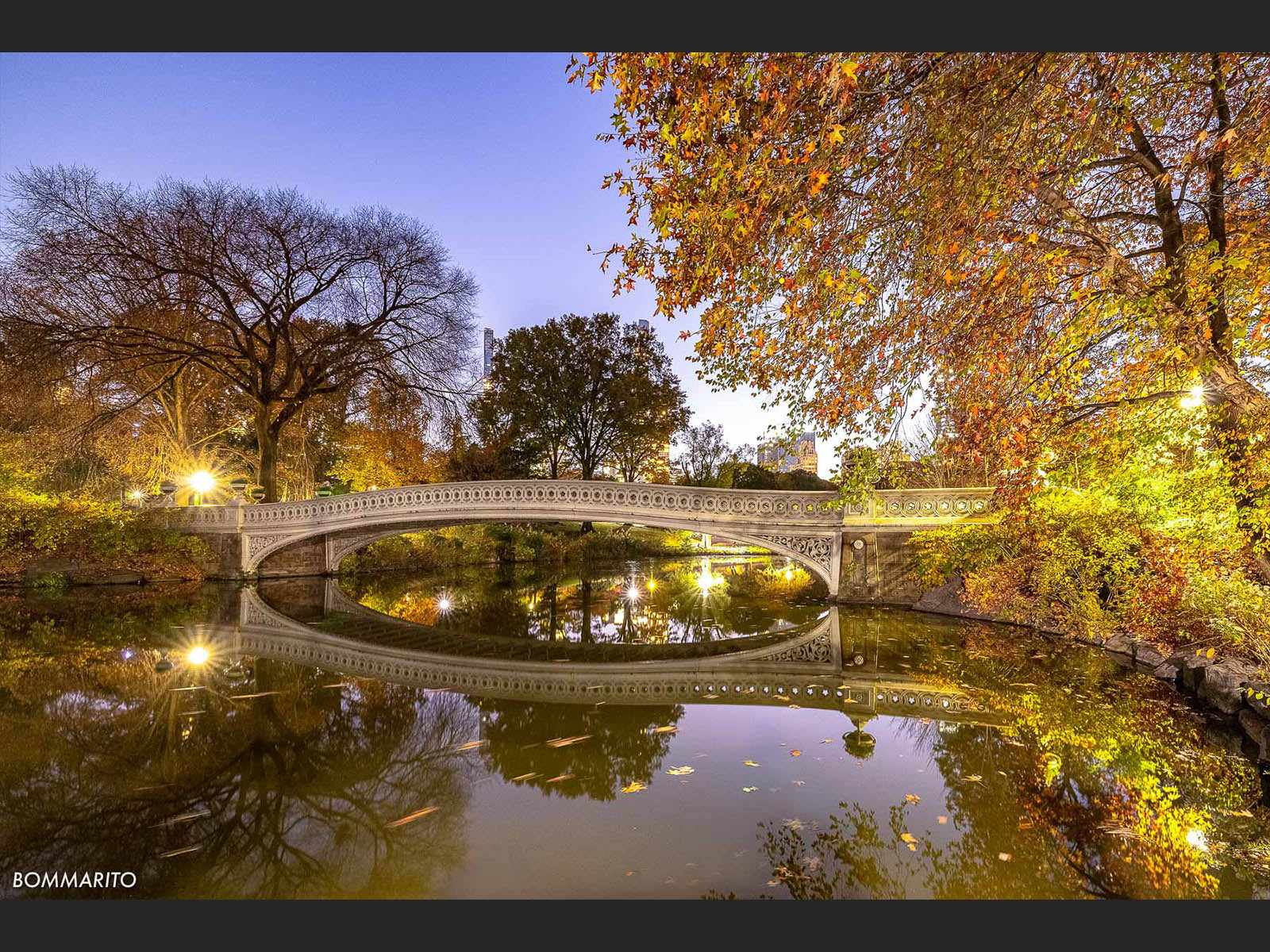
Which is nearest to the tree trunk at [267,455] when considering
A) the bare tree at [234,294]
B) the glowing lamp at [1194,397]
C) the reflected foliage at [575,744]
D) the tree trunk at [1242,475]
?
the bare tree at [234,294]

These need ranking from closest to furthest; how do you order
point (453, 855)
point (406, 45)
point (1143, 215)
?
point (453, 855) < point (406, 45) < point (1143, 215)

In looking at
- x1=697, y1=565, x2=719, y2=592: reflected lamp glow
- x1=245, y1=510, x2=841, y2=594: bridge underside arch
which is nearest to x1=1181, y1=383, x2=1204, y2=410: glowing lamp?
x1=245, y1=510, x2=841, y2=594: bridge underside arch

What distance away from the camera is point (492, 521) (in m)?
16.1

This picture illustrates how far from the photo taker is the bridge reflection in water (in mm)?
5457

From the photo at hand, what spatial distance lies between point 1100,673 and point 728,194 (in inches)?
264

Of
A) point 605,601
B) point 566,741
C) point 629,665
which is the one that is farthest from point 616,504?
point 566,741

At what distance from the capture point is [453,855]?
9.21 feet

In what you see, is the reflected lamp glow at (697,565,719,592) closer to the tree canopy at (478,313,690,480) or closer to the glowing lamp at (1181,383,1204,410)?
the tree canopy at (478,313,690,480)

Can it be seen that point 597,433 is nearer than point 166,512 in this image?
No

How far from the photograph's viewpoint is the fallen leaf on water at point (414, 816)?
3.09m

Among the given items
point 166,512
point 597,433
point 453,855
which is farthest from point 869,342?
point 597,433

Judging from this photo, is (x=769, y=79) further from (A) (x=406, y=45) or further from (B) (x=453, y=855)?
(B) (x=453, y=855)

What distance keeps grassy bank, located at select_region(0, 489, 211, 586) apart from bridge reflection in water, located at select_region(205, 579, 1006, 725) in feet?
19.6

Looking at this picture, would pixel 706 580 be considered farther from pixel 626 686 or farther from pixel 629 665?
pixel 626 686
